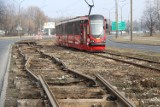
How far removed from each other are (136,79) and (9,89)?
4536 mm

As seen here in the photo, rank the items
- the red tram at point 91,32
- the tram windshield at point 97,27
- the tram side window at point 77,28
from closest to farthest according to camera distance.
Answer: the red tram at point 91,32 → the tram windshield at point 97,27 → the tram side window at point 77,28

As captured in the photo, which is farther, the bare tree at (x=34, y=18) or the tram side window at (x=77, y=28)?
the bare tree at (x=34, y=18)

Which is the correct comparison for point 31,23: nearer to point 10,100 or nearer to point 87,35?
point 87,35

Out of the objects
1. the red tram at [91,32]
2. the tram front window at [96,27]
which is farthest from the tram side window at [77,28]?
the tram front window at [96,27]

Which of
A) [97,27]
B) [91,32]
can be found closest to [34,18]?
[97,27]

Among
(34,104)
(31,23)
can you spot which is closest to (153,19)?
(31,23)

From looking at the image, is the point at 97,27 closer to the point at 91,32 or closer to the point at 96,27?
the point at 96,27

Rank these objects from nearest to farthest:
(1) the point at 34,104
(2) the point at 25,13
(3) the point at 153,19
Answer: (1) the point at 34,104
(3) the point at 153,19
(2) the point at 25,13

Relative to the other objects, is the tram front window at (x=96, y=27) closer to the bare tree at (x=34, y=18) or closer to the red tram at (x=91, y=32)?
the red tram at (x=91, y=32)

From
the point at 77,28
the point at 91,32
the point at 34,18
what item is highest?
the point at 34,18

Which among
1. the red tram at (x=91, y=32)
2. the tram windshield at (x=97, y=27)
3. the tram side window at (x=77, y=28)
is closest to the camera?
the red tram at (x=91, y=32)

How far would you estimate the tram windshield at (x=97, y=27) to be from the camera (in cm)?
3275

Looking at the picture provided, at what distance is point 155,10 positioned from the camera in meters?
→ 117

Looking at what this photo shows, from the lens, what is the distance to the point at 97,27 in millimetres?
33000
